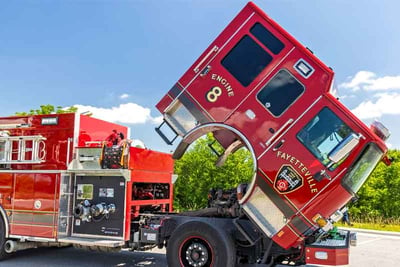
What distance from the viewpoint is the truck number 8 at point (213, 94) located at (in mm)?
6367

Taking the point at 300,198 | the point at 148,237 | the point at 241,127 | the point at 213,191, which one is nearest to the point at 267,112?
the point at 241,127

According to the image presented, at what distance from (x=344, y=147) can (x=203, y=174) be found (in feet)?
49.2

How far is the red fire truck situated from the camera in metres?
5.74

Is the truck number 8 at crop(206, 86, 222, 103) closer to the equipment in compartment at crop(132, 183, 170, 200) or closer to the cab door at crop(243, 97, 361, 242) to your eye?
the cab door at crop(243, 97, 361, 242)

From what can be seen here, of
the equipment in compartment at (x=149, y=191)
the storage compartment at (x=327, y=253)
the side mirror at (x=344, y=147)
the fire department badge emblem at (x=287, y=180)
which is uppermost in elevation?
the side mirror at (x=344, y=147)

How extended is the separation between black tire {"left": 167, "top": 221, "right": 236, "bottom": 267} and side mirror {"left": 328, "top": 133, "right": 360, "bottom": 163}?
199 cm

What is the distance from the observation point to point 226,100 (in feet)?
20.7

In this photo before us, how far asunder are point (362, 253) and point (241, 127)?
6.38 meters

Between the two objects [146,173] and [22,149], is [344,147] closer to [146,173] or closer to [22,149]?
[146,173]

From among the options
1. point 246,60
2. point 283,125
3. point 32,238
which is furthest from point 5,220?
point 283,125

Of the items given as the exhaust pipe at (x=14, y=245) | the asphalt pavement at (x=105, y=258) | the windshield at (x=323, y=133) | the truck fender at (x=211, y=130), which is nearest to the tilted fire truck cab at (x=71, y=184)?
the exhaust pipe at (x=14, y=245)

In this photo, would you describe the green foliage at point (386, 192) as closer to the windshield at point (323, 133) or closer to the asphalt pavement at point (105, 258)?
the asphalt pavement at point (105, 258)

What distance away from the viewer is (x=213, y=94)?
6398 millimetres

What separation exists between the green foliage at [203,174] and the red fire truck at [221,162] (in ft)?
38.9
